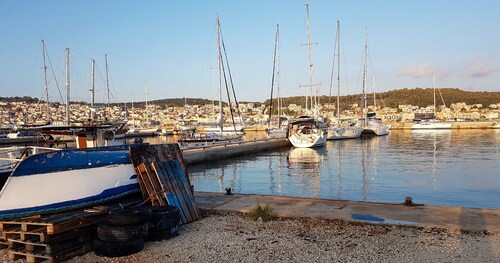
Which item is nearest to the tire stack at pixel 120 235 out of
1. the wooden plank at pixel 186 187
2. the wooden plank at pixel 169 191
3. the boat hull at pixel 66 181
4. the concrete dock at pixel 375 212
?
the boat hull at pixel 66 181

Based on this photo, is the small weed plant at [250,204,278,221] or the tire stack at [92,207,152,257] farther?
the small weed plant at [250,204,278,221]

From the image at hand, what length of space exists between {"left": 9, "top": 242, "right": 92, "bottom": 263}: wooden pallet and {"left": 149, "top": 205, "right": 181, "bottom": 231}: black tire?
1.17 m

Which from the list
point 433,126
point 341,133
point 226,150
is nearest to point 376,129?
point 341,133

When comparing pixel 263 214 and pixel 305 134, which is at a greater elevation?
pixel 263 214

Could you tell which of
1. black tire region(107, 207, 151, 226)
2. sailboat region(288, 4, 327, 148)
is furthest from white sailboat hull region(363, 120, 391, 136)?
black tire region(107, 207, 151, 226)

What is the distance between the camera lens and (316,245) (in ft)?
23.2

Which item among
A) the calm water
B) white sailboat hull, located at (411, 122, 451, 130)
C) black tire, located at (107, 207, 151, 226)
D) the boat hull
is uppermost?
the boat hull

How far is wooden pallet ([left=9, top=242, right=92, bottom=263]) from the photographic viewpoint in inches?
258

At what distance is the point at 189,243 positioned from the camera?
7.42m

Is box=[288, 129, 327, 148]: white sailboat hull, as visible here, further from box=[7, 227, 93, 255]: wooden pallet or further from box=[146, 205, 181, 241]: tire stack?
box=[7, 227, 93, 255]: wooden pallet

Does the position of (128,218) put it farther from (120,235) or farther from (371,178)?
(371,178)

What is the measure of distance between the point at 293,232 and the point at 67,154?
4.65 meters

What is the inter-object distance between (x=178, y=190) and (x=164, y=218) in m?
1.66

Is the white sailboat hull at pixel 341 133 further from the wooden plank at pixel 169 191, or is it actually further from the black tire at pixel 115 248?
the black tire at pixel 115 248
